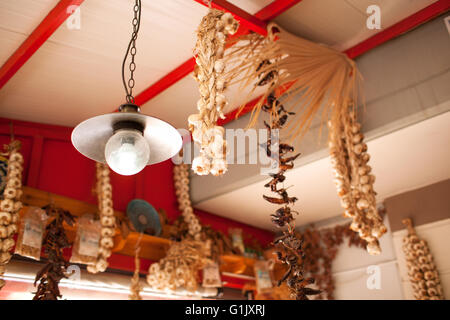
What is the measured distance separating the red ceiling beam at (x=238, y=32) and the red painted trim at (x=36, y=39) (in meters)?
0.70

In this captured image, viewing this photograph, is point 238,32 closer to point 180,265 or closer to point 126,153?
point 126,153

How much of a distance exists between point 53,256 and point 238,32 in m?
1.73

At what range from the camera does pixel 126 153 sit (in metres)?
1.39

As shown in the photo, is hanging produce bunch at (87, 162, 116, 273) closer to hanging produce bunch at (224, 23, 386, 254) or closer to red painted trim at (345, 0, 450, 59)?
hanging produce bunch at (224, 23, 386, 254)

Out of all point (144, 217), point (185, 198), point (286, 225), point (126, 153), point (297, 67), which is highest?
point (297, 67)

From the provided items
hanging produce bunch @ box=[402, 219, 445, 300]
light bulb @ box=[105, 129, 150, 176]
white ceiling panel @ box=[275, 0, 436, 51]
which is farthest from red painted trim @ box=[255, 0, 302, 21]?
hanging produce bunch @ box=[402, 219, 445, 300]

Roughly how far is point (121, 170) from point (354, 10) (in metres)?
1.88

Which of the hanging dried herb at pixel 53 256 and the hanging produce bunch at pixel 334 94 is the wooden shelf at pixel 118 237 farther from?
the hanging produce bunch at pixel 334 94

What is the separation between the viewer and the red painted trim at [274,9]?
2329 millimetres

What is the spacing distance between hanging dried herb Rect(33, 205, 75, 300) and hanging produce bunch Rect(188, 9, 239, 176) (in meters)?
1.34

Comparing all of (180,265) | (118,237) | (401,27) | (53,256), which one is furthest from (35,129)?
(401,27)

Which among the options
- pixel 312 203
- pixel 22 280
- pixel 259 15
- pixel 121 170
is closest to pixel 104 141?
pixel 121 170

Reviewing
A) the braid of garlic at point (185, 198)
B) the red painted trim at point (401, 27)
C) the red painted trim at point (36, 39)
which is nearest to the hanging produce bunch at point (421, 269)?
the red painted trim at point (401, 27)

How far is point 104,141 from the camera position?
1.56m
